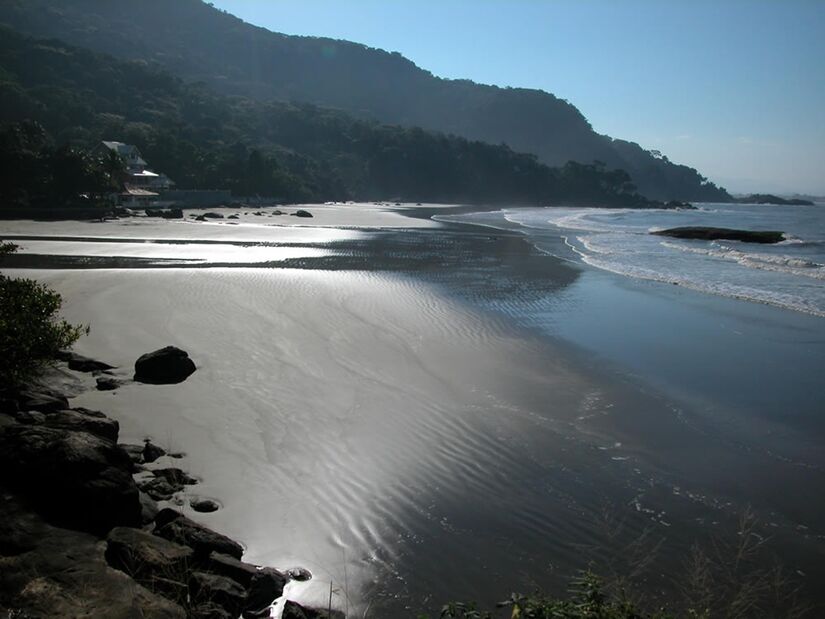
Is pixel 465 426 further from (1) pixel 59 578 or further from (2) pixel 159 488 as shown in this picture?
(1) pixel 59 578

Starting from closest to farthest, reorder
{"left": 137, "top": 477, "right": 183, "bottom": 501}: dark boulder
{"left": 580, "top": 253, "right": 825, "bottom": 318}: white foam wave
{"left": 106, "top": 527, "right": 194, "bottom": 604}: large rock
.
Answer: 1. {"left": 106, "top": 527, "right": 194, "bottom": 604}: large rock
2. {"left": 137, "top": 477, "right": 183, "bottom": 501}: dark boulder
3. {"left": 580, "top": 253, "right": 825, "bottom": 318}: white foam wave

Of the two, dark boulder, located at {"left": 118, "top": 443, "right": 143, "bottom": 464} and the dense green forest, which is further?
the dense green forest

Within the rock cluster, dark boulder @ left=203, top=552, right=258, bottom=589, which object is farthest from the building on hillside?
dark boulder @ left=203, top=552, right=258, bottom=589

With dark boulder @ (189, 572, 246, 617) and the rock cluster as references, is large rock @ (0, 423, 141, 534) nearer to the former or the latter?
the rock cluster

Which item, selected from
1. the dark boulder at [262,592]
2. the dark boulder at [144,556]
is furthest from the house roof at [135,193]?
the dark boulder at [262,592]

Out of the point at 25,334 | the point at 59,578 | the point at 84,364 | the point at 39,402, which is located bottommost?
the point at 84,364

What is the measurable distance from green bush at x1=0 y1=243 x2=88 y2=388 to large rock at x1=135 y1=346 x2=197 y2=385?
1293mm

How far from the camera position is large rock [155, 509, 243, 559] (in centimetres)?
504

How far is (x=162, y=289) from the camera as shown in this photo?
17.5 metres

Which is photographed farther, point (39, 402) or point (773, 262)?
point (773, 262)

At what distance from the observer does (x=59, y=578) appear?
418cm

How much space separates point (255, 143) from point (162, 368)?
134569mm

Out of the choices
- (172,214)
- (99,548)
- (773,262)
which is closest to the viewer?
(99,548)

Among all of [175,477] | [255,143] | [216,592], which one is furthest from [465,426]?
[255,143]
